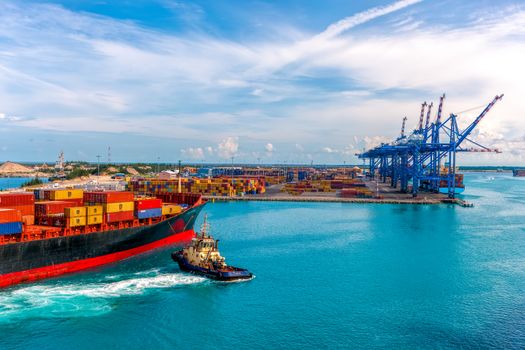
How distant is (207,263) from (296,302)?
29.8 ft

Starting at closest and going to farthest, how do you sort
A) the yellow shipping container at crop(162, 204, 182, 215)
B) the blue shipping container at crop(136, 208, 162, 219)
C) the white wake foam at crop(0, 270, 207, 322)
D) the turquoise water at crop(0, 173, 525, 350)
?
the turquoise water at crop(0, 173, 525, 350) → the white wake foam at crop(0, 270, 207, 322) → the blue shipping container at crop(136, 208, 162, 219) → the yellow shipping container at crop(162, 204, 182, 215)

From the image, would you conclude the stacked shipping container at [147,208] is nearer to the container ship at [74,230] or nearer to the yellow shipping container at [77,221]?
the container ship at [74,230]

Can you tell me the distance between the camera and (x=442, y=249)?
4762cm

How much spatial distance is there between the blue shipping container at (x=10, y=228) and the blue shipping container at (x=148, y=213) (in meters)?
12.3

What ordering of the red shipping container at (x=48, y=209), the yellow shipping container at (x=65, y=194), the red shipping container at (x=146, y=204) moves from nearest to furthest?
the red shipping container at (x=48, y=209)
the red shipping container at (x=146, y=204)
the yellow shipping container at (x=65, y=194)

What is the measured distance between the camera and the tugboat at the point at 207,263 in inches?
1320

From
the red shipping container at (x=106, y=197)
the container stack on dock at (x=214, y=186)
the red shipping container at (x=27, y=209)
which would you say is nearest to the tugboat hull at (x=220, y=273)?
the red shipping container at (x=106, y=197)

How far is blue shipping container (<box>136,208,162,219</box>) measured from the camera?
42531 mm

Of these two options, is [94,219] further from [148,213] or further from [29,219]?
[148,213]

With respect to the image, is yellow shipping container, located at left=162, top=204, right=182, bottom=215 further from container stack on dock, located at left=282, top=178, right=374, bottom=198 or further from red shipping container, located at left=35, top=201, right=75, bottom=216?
container stack on dock, located at left=282, top=178, right=374, bottom=198

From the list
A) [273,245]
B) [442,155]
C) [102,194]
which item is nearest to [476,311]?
[273,245]

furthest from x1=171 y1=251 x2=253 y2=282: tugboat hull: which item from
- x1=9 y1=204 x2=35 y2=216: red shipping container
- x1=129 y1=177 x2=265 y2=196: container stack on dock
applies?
x1=129 y1=177 x2=265 y2=196: container stack on dock

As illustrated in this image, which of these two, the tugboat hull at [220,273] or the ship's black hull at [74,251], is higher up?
the ship's black hull at [74,251]

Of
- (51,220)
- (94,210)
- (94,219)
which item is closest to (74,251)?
(94,219)
